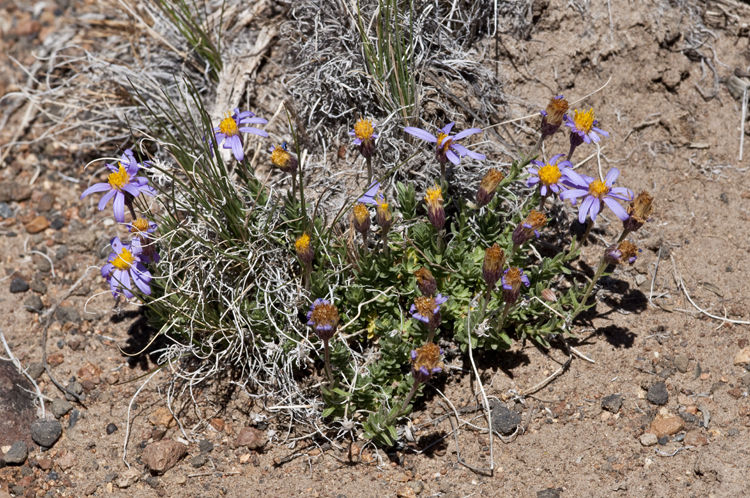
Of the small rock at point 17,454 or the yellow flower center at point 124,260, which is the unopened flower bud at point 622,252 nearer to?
the yellow flower center at point 124,260

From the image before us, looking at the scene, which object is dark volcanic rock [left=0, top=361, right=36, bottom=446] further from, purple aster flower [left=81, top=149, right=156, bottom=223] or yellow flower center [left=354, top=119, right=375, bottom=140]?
yellow flower center [left=354, top=119, right=375, bottom=140]

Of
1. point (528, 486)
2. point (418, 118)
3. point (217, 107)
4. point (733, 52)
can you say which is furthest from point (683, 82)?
point (217, 107)

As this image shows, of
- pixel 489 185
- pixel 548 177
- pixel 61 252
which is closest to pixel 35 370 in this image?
pixel 61 252

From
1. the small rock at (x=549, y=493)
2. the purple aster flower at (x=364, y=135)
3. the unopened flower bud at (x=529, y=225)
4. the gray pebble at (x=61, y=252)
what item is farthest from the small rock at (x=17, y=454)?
the unopened flower bud at (x=529, y=225)

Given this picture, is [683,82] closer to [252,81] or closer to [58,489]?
[252,81]

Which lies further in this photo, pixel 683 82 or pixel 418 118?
pixel 683 82

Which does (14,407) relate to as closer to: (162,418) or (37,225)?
(162,418)
